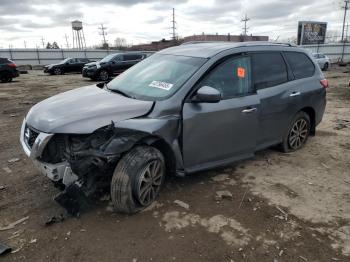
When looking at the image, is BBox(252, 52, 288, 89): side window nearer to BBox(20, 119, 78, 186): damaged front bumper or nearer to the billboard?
BBox(20, 119, 78, 186): damaged front bumper

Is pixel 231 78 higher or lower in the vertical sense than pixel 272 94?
higher

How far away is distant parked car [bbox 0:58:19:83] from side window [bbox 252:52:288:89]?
17.1 metres

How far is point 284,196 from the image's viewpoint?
3854 millimetres

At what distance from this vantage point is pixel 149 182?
3461mm

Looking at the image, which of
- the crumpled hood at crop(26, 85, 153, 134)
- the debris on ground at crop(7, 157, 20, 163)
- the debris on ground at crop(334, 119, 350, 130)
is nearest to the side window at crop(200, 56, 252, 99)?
the crumpled hood at crop(26, 85, 153, 134)

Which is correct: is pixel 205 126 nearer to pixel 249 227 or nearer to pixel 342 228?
pixel 249 227

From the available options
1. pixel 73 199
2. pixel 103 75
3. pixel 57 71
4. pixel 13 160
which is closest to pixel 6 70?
pixel 103 75

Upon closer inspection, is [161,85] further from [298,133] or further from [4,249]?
[298,133]

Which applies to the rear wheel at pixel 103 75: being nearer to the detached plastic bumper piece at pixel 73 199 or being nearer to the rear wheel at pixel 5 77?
the rear wheel at pixel 5 77

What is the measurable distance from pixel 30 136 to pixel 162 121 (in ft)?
4.71

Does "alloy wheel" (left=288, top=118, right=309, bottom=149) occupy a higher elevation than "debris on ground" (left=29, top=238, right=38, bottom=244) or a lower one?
higher

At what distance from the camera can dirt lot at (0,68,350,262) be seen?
2855 mm

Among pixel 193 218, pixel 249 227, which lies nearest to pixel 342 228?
pixel 249 227

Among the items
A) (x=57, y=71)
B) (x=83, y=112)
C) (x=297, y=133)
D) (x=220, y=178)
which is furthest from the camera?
(x=57, y=71)
